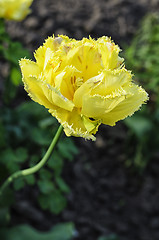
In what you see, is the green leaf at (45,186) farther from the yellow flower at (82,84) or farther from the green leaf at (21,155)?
the yellow flower at (82,84)

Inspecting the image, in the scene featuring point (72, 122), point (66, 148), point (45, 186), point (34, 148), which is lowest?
point (72, 122)

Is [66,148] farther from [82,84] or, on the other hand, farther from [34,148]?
[82,84]

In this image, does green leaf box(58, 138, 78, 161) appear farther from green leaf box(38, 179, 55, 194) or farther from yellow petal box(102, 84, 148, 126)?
yellow petal box(102, 84, 148, 126)

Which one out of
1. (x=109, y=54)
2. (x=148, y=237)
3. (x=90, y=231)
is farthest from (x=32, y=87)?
(x=148, y=237)

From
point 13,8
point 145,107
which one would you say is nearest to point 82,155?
point 145,107

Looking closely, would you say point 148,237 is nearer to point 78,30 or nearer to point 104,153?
point 104,153

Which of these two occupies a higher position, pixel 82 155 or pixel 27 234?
pixel 82 155

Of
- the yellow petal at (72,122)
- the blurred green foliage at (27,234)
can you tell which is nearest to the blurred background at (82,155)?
the blurred green foliage at (27,234)
